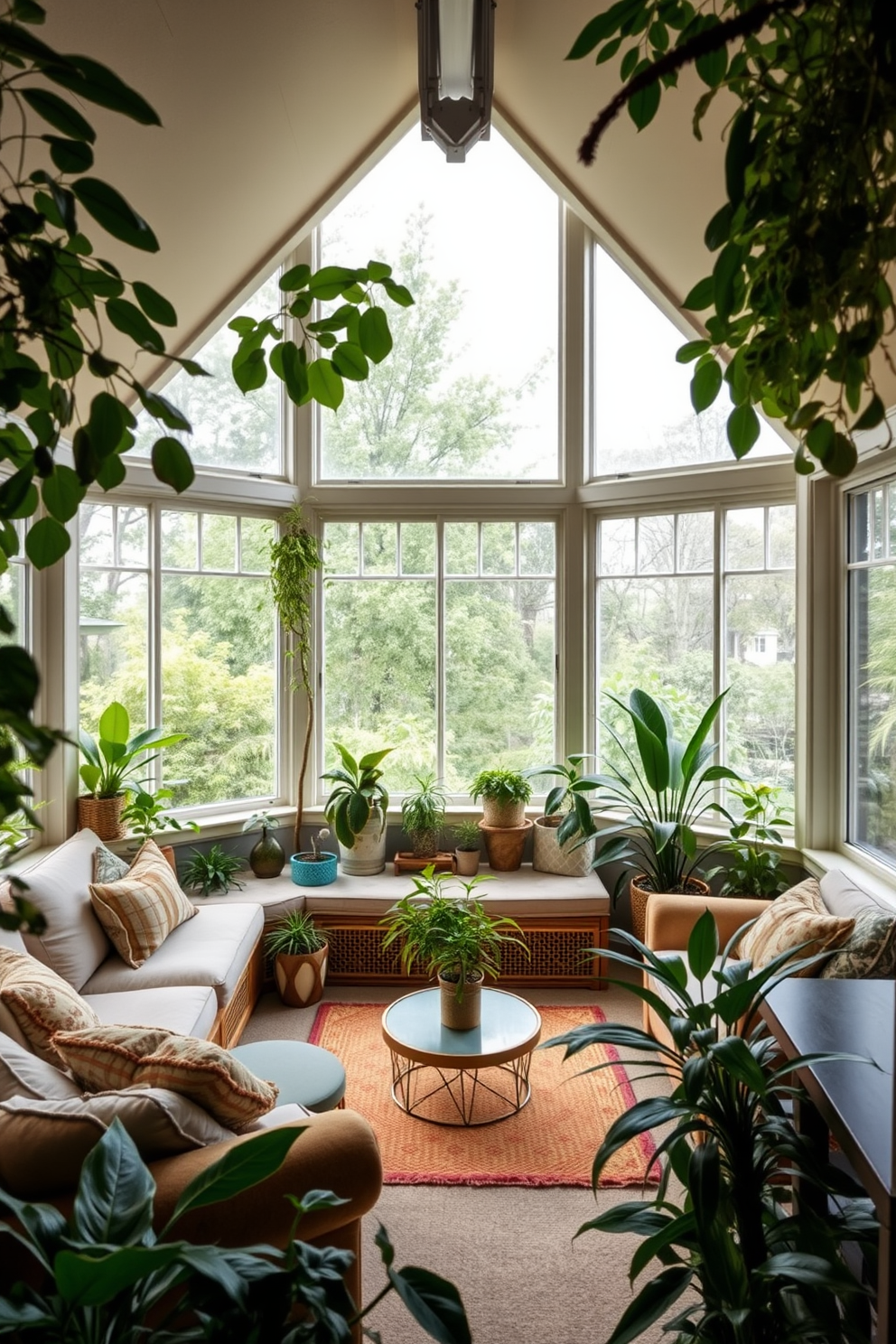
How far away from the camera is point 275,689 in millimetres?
5016

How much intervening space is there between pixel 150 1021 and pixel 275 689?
2.41 meters

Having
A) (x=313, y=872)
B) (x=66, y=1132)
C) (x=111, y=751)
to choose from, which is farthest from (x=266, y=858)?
(x=66, y=1132)

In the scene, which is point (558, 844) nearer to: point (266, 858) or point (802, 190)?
point (266, 858)

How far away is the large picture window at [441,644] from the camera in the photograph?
16.6 ft

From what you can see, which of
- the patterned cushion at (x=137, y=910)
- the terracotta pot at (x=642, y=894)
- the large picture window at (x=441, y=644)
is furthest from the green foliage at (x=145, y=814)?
the terracotta pot at (x=642, y=894)

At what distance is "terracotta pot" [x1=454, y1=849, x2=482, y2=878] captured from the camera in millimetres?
4676

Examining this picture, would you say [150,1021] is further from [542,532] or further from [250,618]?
[542,532]

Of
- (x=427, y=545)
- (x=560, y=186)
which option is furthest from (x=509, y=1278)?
(x=560, y=186)

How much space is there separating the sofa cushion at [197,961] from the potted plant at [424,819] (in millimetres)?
1102

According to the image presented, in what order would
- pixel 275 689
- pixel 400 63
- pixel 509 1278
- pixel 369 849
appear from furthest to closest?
pixel 275 689 → pixel 369 849 → pixel 400 63 → pixel 509 1278

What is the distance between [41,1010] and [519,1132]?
175cm

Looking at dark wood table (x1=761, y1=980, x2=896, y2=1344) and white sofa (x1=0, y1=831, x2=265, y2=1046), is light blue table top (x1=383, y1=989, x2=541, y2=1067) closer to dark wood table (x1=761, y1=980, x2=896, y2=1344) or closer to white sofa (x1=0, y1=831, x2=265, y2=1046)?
white sofa (x1=0, y1=831, x2=265, y2=1046)

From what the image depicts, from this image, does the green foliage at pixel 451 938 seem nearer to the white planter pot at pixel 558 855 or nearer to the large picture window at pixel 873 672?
the white planter pot at pixel 558 855

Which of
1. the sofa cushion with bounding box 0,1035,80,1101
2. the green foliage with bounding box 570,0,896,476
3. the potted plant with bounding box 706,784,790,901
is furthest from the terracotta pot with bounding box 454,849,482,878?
the green foliage with bounding box 570,0,896,476
